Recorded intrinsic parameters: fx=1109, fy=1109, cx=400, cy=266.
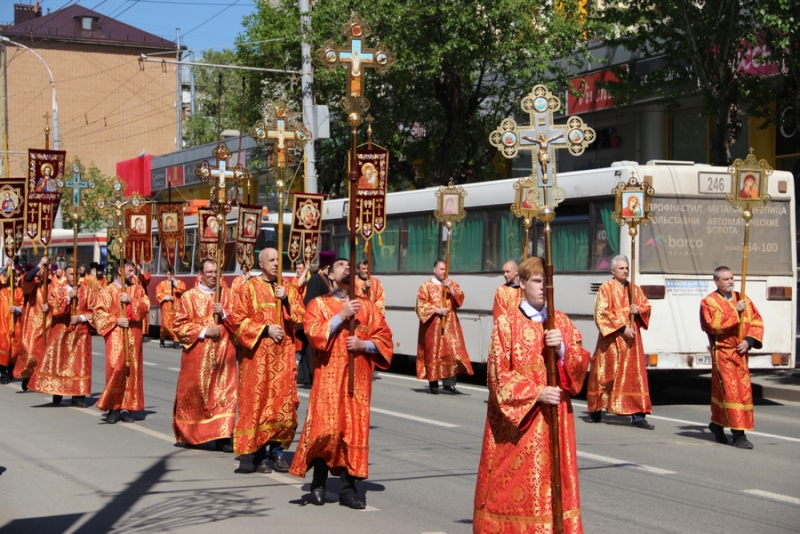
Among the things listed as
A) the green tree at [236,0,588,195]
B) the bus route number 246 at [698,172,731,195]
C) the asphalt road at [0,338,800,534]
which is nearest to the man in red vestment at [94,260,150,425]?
the asphalt road at [0,338,800,534]

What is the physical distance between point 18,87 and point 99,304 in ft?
176

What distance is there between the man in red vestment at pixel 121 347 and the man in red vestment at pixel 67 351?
117cm

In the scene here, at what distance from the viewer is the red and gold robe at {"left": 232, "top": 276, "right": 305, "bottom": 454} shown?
8.96 meters

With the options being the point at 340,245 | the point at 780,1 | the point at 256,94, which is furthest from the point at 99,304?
the point at 256,94

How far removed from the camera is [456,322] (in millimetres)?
15750

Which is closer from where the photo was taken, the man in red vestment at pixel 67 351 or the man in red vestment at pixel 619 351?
the man in red vestment at pixel 619 351

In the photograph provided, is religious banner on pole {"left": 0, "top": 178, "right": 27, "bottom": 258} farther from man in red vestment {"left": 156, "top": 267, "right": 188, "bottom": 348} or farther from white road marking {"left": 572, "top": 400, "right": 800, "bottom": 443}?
white road marking {"left": 572, "top": 400, "right": 800, "bottom": 443}

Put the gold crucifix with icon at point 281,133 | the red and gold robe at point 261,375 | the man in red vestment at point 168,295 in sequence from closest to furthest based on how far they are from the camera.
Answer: the red and gold robe at point 261,375 → the gold crucifix with icon at point 281,133 → the man in red vestment at point 168,295

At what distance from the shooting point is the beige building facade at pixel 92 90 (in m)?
62.5

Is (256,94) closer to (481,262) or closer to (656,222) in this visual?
(481,262)

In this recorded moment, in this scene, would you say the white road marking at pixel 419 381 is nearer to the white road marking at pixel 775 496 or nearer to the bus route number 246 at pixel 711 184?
the bus route number 246 at pixel 711 184

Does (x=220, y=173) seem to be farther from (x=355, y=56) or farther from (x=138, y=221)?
(x=138, y=221)

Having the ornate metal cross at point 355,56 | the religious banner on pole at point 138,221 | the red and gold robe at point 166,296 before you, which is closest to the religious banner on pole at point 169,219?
the red and gold robe at point 166,296

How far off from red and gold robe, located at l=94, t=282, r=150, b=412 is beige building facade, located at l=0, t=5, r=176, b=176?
172 feet
